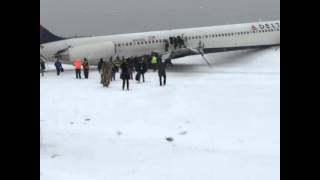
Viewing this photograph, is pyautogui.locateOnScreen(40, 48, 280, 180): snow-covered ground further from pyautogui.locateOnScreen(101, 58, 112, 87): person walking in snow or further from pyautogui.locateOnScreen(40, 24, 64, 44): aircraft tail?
pyautogui.locateOnScreen(40, 24, 64, 44): aircraft tail

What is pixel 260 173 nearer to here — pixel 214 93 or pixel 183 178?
pixel 183 178

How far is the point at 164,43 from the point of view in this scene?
33938 mm

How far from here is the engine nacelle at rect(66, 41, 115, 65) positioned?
32531 mm

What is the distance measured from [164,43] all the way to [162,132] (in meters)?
23.1

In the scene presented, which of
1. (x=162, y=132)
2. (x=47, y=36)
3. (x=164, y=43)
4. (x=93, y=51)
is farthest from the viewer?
(x=164, y=43)

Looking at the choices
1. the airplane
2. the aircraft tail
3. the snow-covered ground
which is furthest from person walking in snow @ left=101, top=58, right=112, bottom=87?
the aircraft tail

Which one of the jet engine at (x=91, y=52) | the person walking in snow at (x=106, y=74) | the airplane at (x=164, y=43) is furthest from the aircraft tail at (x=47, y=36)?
the person walking in snow at (x=106, y=74)

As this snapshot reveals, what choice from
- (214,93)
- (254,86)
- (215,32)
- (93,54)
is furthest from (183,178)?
(215,32)

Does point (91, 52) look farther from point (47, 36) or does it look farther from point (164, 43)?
point (164, 43)

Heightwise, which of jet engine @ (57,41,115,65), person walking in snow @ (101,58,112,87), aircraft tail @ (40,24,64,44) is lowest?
person walking in snow @ (101,58,112,87)

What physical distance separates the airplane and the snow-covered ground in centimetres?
1272

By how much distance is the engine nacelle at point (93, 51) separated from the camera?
3253 cm

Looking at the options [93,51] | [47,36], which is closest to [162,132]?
[93,51]
